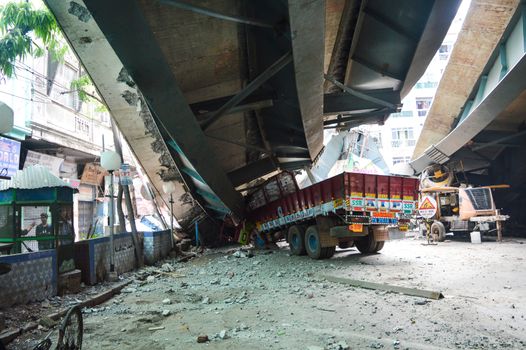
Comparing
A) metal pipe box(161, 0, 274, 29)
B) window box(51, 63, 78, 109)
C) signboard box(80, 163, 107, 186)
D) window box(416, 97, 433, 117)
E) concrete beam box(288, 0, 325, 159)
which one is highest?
window box(416, 97, 433, 117)

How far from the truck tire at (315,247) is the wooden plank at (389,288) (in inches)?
110

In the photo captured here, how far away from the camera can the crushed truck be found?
369 inches

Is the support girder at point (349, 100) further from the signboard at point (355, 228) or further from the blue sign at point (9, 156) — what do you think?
the blue sign at point (9, 156)

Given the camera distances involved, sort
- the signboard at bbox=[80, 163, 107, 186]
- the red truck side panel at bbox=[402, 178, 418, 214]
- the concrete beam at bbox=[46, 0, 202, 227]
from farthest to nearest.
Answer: the signboard at bbox=[80, 163, 107, 186] < the red truck side panel at bbox=[402, 178, 418, 214] < the concrete beam at bbox=[46, 0, 202, 227]

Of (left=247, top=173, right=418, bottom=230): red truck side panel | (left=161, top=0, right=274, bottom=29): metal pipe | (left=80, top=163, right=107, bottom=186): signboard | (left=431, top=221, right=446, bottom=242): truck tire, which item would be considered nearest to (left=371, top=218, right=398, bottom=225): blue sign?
(left=247, top=173, right=418, bottom=230): red truck side panel

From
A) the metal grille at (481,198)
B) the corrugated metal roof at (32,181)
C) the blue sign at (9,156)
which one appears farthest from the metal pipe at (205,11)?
the metal grille at (481,198)

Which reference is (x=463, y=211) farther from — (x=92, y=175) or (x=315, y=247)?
(x=92, y=175)

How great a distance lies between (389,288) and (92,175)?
15318 millimetres

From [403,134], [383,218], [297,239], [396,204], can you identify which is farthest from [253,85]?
[403,134]

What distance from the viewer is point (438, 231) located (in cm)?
1447

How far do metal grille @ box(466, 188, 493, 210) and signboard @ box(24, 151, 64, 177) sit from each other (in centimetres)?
1550

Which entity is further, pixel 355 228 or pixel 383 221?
pixel 383 221

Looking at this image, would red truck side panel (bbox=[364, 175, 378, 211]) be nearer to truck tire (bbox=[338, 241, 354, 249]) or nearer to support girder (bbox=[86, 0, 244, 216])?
truck tire (bbox=[338, 241, 354, 249])

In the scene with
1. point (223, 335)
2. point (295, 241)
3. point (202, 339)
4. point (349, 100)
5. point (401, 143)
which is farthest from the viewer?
point (401, 143)
